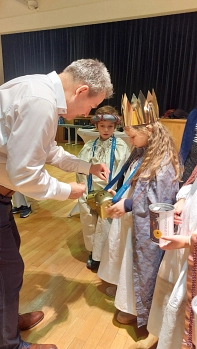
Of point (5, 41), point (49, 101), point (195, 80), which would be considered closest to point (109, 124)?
point (49, 101)

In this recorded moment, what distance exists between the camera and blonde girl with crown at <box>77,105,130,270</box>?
196 cm

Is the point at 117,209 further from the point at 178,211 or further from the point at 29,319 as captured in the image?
the point at 29,319

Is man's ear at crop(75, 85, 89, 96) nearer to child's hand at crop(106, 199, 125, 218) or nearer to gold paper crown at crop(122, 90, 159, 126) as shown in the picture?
gold paper crown at crop(122, 90, 159, 126)

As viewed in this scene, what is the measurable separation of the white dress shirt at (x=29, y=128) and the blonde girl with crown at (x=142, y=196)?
1.61 ft

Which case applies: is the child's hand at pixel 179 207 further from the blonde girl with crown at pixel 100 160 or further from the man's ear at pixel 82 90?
the blonde girl with crown at pixel 100 160

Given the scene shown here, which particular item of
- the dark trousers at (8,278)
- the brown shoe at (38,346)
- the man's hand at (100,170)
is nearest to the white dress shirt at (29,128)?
the dark trousers at (8,278)

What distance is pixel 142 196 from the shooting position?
133 cm

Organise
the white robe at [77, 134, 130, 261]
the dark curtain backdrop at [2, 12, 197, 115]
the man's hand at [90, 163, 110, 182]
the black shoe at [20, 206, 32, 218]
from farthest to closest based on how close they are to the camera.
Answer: the dark curtain backdrop at [2, 12, 197, 115] → the black shoe at [20, 206, 32, 218] → the white robe at [77, 134, 130, 261] → the man's hand at [90, 163, 110, 182]

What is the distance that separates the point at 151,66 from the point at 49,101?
509cm

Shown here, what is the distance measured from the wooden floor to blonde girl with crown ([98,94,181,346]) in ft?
0.52

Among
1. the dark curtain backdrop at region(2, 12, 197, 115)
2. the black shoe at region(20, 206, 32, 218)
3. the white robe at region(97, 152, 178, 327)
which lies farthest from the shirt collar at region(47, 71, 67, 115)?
the dark curtain backdrop at region(2, 12, 197, 115)

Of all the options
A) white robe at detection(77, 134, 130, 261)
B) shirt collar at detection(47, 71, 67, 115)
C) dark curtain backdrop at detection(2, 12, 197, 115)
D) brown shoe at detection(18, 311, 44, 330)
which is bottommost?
brown shoe at detection(18, 311, 44, 330)

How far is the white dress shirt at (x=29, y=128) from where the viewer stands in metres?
0.89

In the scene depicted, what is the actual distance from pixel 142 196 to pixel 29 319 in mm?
961
